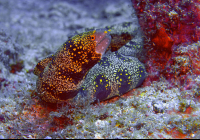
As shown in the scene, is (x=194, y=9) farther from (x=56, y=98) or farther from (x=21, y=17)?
(x=21, y=17)

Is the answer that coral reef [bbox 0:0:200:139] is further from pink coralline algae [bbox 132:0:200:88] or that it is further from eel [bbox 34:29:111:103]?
eel [bbox 34:29:111:103]

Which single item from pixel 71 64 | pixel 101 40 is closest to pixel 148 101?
pixel 101 40

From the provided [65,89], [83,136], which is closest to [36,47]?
[65,89]

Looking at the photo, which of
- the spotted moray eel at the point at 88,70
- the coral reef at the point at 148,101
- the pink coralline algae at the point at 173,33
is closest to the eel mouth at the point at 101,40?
the spotted moray eel at the point at 88,70

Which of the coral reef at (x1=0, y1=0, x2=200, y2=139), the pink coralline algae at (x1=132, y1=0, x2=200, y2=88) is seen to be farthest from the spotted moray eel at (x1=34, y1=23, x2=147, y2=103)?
the pink coralline algae at (x1=132, y1=0, x2=200, y2=88)

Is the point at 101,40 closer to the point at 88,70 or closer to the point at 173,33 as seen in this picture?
the point at 88,70

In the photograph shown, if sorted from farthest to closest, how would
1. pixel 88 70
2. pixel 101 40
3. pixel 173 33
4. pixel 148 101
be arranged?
pixel 173 33, pixel 148 101, pixel 88 70, pixel 101 40

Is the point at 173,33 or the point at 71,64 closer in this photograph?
the point at 71,64

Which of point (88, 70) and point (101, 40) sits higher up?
point (101, 40)
